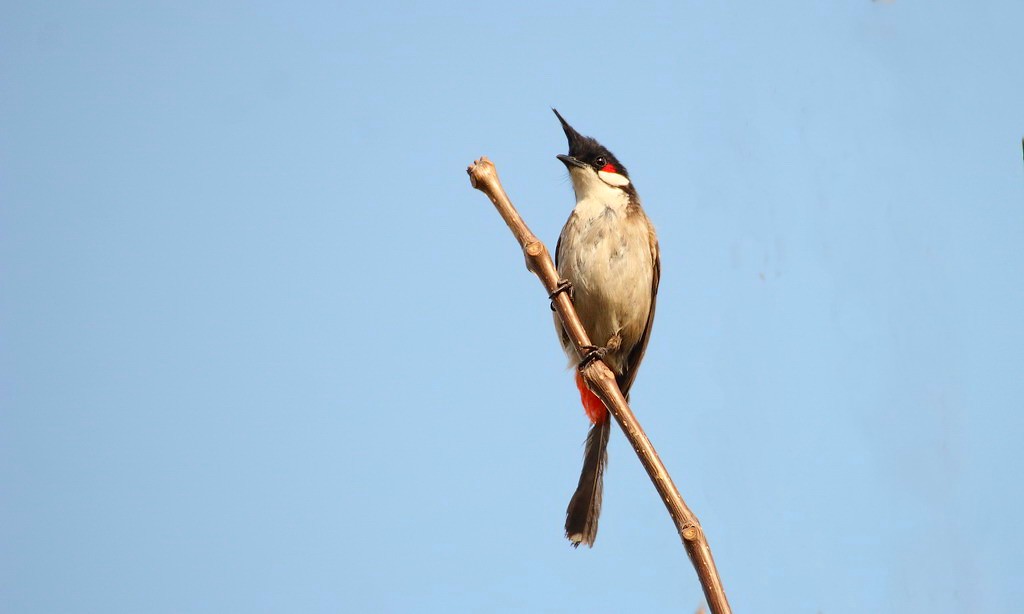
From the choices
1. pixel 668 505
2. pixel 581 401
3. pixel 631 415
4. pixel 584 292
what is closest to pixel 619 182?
pixel 584 292

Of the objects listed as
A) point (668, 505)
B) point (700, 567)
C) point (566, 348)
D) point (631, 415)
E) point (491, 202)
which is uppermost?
point (566, 348)

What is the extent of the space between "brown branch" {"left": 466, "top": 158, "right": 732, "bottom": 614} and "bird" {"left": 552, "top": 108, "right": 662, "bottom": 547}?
951mm

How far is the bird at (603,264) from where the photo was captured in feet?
12.6

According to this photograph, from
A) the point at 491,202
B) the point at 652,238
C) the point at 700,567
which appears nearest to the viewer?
the point at 700,567

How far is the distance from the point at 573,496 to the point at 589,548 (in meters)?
0.20

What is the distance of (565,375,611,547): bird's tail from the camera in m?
3.18

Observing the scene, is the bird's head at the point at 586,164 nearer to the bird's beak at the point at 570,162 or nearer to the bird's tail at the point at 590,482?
the bird's beak at the point at 570,162

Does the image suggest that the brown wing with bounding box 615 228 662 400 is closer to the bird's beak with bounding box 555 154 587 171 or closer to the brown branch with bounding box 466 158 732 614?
the bird's beak with bounding box 555 154 587 171

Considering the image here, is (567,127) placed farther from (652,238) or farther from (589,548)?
(589,548)

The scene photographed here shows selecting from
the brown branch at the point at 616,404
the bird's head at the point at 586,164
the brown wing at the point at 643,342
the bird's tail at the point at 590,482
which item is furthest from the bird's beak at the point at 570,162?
the brown branch at the point at 616,404

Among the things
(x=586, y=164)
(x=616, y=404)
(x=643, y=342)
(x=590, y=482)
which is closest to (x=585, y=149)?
(x=586, y=164)

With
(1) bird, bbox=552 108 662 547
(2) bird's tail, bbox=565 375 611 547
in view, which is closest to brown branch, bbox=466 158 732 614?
(2) bird's tail, bbox=565 375 611 547

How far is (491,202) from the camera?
2.53 meters

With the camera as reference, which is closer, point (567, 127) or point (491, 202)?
point (491, 202)
